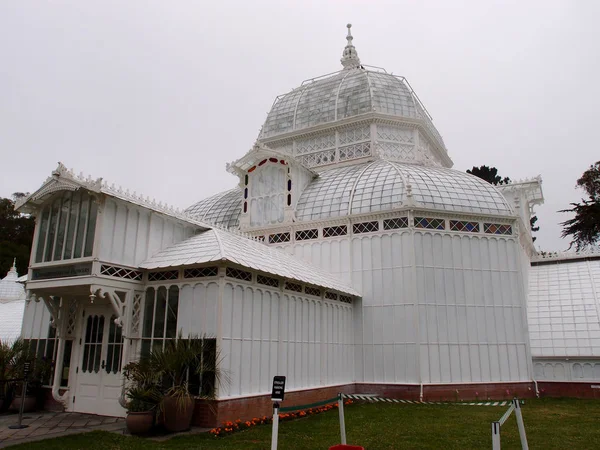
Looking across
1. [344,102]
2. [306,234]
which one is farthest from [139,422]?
[344,102]

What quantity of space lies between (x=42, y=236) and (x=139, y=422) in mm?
7062

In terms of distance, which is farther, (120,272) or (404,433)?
(120,272)

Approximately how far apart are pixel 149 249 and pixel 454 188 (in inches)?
514

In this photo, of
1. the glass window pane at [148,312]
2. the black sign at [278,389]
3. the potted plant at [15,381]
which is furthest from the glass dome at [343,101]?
the black sign at [278,389]

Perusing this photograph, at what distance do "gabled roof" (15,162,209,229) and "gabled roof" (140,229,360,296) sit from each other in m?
1.46

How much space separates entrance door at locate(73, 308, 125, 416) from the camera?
45.4ft

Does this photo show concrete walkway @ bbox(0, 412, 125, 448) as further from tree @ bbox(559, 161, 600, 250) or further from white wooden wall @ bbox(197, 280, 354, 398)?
tree @ bbox(559, 161, 600, 250)

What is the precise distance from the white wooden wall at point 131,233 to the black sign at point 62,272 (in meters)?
0.57

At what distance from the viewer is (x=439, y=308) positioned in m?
18.9

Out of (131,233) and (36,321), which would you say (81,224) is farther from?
(36,321)

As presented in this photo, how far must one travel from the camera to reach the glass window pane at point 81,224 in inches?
538

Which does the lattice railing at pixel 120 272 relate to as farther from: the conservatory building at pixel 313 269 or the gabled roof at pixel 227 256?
the gabled roof at pixel 227 256

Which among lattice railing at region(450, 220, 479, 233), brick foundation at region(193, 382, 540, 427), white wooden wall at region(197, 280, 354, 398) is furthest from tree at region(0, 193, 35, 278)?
lattice railing at region(450, 220, 479, 233)

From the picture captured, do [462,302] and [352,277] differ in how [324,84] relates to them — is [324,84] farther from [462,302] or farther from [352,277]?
[462,302]
